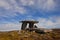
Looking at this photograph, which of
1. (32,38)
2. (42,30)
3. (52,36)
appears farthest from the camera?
(42,30)

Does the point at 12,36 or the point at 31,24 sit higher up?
the point at 31,24

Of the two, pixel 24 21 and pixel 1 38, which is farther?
pixel 24 21

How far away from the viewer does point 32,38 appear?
2559 centimetres

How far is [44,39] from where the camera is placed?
2609 centimetres

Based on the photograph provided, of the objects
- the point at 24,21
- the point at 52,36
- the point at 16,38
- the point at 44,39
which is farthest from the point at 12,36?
the point at 24,21

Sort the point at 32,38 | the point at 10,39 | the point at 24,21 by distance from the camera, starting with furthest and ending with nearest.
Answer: the point at 24,21 → the point at 32,38 → the point at 10,39

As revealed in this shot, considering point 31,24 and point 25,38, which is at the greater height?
point 31,24

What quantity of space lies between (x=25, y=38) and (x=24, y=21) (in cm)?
1390

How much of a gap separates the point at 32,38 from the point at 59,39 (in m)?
5.14

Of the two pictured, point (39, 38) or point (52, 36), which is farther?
point (52, 36)

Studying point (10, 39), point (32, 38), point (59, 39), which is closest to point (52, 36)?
point (59, 39)

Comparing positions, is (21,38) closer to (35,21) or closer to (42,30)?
(42,30)

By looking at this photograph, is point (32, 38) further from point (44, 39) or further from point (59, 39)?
point (59, 39)

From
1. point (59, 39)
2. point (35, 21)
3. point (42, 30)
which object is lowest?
point (59, 39)
